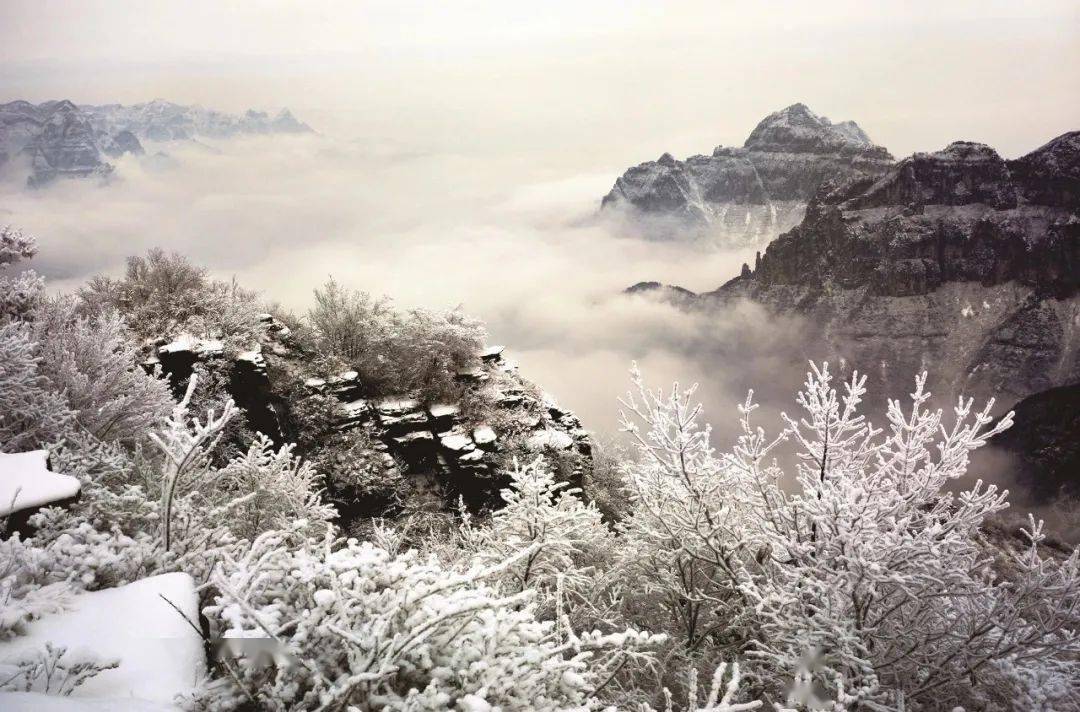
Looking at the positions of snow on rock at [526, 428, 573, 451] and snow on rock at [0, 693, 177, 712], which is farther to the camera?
snow on rock at [526, 428, 573, 451]

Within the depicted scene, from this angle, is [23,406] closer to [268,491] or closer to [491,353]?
[268,491]

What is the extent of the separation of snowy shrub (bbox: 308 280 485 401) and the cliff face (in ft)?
491

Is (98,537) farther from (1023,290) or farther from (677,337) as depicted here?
(677,337)

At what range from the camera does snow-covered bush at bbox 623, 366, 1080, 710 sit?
5.39m

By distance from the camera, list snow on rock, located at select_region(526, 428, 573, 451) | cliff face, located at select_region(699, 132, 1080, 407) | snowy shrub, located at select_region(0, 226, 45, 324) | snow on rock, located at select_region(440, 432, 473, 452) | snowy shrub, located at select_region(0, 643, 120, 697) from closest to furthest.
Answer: snowy shrub, located at select_region(0, 643, 120, 697) < snowy shrub, located at select_region(0, 226, 45, 324) < snow on rock, located at select_region(440, 432, 473, 452) < snow on rock, located at select_region(526, 428, 573, 451) < cliff face, located at select_region(699, 132, 1080, 407)

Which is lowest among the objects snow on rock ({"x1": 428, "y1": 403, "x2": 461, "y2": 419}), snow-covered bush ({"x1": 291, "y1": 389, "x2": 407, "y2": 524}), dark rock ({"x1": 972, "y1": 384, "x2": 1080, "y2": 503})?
dark rock ({"x1": 972, "y1": 384, "x2": 1080, "y2": 503})

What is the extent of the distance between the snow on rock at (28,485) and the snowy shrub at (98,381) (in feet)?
15.1

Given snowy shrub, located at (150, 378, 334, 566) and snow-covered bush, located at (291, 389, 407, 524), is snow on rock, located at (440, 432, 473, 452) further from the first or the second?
snowy shrub, located at (150, 378, 334, 566)

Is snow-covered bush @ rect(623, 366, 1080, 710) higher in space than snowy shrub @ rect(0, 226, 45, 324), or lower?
lower

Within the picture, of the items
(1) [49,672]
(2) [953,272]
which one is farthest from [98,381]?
(2) [953,272]

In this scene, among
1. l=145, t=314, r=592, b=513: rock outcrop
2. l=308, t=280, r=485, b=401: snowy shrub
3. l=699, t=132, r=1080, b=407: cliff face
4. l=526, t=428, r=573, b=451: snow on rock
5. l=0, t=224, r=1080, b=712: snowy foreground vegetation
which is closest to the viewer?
l=0, t=224, r=1080, b=712: snowy foreground vegetation

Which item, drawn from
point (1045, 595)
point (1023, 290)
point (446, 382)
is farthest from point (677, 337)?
point (1045, 595)

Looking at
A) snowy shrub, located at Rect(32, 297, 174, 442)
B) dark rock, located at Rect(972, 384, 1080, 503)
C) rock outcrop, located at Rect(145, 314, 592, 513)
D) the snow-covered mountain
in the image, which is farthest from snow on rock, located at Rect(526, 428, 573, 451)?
the snow-covered mountain

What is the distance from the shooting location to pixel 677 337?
194 meters
